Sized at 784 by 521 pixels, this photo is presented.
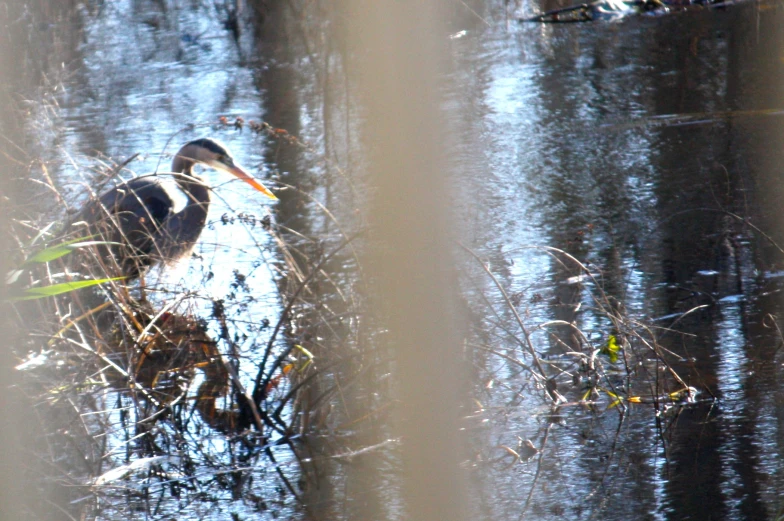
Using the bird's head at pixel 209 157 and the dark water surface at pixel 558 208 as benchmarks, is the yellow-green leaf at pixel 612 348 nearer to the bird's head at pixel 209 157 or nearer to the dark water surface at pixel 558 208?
the dark water surface at pixel 558 208

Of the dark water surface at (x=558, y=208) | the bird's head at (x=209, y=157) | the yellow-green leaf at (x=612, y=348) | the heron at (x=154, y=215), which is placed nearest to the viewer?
the dark water surface at (x=558, y=208)

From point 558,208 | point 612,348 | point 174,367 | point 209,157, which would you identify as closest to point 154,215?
point 209,157

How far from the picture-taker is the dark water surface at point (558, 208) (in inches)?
111

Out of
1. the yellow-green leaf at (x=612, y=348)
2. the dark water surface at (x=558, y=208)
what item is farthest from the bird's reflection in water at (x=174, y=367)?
the yellow-green leaf at (x=612, y=348)

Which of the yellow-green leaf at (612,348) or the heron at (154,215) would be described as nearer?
the yellow-green leaf at (612,348)

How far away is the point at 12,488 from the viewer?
154 centimetres

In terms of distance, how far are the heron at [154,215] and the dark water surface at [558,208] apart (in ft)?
0.43

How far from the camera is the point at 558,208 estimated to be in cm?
516

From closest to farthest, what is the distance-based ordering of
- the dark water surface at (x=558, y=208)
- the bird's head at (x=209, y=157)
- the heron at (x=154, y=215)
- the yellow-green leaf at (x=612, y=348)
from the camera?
the dark water surface at (x=558, y=208), the yellow-green leaf at (x=612, y=348), the heron at (x=154, y=215), the bird's head at (x=209, y=157)

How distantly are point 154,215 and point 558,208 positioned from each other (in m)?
2.02

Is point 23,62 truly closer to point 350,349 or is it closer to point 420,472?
point 350,349

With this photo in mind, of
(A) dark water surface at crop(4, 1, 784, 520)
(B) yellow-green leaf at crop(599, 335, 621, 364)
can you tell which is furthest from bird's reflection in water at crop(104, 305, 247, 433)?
(B) yellow-green leaf at crop(599, 335, 621, 364)

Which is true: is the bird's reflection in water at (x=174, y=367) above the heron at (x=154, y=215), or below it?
below

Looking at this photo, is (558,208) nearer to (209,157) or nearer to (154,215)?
(209,157)
